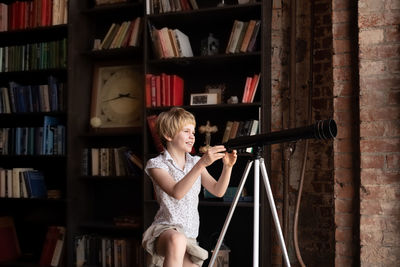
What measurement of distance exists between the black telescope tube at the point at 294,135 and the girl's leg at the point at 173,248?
1.59 feet

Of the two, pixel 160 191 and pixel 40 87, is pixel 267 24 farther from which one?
pixel 40 87

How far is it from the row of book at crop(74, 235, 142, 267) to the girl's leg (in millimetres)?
1448

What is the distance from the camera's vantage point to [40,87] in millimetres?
3660

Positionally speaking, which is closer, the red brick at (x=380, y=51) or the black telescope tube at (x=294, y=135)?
the black telescope tube at (x=294, y=135)

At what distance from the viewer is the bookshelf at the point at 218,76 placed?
10.1 ft

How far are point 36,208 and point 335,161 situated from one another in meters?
2.77

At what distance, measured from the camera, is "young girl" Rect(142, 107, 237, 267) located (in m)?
2.07

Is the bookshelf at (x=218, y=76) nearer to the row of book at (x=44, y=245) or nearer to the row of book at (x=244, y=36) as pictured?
the row of book at (x=244, y=36)

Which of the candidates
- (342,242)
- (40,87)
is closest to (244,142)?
(342,242)

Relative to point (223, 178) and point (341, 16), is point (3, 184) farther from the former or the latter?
point (341, 16)

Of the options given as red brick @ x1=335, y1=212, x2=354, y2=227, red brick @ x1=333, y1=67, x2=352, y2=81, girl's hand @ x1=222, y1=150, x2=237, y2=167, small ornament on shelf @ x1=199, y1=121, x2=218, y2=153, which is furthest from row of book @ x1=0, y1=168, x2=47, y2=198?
red brick @ x1=333, y1=67, x2=352, y2=81

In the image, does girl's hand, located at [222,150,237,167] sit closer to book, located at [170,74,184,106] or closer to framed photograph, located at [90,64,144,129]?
book, located at [170,74,184,106]

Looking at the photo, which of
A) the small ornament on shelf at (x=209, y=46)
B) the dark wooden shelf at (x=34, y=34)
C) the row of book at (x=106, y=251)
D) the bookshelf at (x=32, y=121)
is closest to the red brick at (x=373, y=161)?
the small ornament on shelf at (x=209, y=46)

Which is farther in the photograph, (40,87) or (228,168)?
(40,87)
